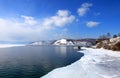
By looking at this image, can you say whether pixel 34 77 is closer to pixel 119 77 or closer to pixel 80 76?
pixel 80 76

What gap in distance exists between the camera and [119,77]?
67.0ft

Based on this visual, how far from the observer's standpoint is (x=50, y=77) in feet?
75.9

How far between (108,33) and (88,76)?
16580 centimetres

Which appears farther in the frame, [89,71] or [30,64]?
[30,64]

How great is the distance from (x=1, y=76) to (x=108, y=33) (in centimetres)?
16724

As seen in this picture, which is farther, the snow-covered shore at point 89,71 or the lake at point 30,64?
the lake at point 30,64

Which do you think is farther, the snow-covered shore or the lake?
the lake

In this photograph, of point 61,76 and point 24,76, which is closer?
point 61,76

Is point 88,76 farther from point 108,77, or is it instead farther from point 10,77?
point 10,77

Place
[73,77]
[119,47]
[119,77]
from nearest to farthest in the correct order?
1. [119,77]
2. [73,77]
3. [119,47]

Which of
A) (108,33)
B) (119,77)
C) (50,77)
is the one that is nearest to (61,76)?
(50,77)

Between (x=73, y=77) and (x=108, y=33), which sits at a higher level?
(x=108, y=33)

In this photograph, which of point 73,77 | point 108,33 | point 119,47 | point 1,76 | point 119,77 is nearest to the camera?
point 119,77

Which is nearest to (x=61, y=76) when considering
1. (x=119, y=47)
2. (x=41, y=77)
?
(x=41, y=77)
